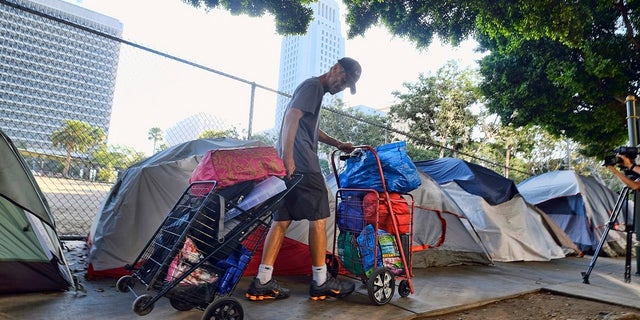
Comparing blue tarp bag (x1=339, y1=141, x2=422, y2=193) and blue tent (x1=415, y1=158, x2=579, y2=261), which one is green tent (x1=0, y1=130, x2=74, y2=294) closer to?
blue tarp bag (x1=339, y1=141, x2=422, y2=193)

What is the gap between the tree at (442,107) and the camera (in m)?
23.4

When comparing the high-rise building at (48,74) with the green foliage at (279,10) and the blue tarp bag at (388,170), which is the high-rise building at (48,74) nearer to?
the blue tarp bag at (388,170)

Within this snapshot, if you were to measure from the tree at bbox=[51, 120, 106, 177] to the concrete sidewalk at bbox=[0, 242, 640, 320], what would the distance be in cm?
118

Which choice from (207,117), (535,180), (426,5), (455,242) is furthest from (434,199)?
(426,5)

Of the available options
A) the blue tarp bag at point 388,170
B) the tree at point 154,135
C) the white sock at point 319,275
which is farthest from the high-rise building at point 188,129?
the white sock at point 319,275

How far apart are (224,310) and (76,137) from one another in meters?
3.17

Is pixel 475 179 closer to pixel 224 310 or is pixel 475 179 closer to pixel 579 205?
pixel 579 205

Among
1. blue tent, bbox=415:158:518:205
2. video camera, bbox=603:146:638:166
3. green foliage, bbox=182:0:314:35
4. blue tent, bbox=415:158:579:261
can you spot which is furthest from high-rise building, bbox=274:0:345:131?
video camera, bbox=603:146:638:166

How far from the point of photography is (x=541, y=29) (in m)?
7.13

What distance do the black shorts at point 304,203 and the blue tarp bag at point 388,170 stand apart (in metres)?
0.55

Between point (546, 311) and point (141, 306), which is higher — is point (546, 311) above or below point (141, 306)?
below

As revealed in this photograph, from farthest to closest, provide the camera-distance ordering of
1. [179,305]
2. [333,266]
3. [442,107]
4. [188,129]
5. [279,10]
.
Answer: [442,107] → [279,10] → [188,129] → [333,266] → [179,305]

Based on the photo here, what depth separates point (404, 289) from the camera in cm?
298

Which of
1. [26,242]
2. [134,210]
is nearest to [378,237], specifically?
[134,210]
